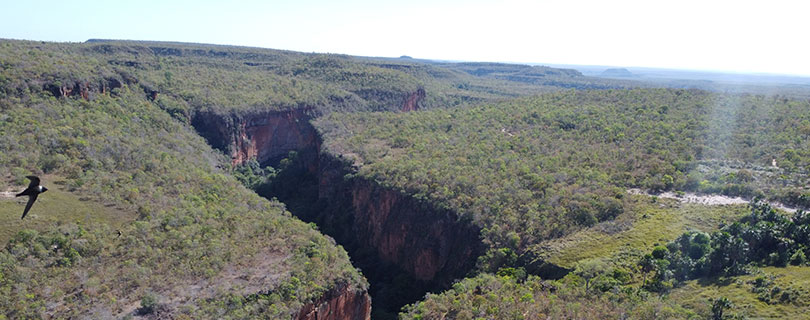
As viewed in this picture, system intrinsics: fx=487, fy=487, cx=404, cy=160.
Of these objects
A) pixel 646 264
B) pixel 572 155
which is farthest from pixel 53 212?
pixel 572 155

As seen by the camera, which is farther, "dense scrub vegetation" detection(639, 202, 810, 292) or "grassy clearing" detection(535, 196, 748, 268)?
"grassy clearing" detection(535, 196, 748, 268)

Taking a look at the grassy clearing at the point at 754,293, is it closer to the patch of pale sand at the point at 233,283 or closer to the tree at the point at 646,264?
the tree at the point at 646,264

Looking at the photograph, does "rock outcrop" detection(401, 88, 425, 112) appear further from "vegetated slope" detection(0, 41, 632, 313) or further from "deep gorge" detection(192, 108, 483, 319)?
"deep gorge" detection(192, 108, 483, 319)

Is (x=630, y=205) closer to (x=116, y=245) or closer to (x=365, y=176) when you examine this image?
(x=365, y=176)

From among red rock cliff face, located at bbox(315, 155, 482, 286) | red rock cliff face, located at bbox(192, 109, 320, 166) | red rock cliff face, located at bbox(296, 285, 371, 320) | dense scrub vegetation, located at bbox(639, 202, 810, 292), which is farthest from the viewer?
red rock cliff face, located at bbox(192, 109, 320, 166)

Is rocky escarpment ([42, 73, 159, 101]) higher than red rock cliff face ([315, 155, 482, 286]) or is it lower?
higher

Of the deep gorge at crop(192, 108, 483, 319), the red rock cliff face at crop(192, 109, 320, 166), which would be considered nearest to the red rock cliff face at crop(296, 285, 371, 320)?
the deep gorge at crop(192, 108, 483, 319)

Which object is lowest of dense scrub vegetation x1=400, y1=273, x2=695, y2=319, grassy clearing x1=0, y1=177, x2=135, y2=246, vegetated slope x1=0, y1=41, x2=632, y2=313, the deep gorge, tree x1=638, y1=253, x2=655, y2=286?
the deep gorge
